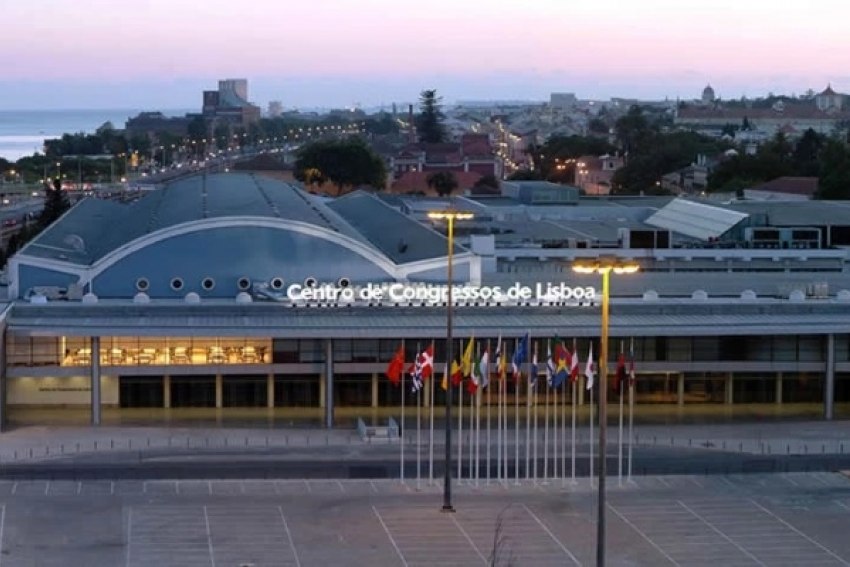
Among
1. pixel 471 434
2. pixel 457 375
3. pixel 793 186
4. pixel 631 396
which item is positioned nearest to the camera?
pixel 457 375

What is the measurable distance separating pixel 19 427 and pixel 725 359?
28715mm

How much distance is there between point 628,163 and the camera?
183500mm

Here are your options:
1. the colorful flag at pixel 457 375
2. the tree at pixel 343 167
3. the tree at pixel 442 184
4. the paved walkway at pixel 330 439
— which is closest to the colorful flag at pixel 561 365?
the colorful flag at pixel 457 375

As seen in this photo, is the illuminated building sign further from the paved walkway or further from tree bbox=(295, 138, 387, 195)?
tree bbox=(295, 138, 387, 195)

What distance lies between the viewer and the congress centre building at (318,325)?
65.6 metres

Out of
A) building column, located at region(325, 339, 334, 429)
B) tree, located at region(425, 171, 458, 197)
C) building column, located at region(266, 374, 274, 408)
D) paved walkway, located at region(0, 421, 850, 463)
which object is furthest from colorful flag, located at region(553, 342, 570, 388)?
tree, located at region(425, 171, 458, 197)

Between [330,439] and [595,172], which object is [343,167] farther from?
[330,439]

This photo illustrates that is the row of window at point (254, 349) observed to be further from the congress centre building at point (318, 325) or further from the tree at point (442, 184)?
the tree at point (442, 184)

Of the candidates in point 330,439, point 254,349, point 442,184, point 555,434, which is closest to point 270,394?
point 254,349

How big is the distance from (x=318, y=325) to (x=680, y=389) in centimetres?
1566

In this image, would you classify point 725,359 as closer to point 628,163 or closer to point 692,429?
point 692,429

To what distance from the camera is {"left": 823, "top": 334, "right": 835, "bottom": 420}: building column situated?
6712cm

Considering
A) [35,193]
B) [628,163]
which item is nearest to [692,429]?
[628,163]

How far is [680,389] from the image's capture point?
6938 cm
